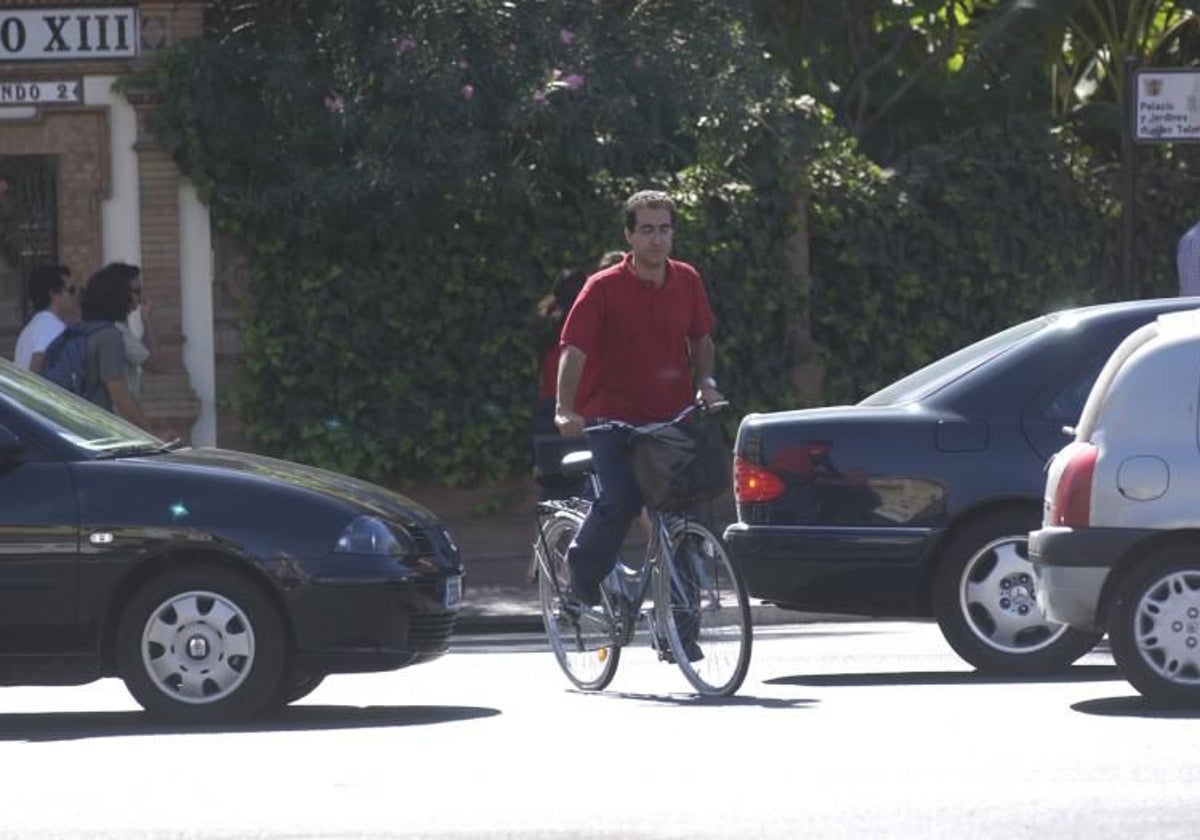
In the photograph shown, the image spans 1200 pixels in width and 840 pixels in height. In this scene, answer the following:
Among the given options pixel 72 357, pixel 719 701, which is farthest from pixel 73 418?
pixel 72 357

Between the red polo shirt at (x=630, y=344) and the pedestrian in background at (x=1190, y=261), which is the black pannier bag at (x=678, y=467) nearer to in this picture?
the red polo shirt at (x=630, y=344)

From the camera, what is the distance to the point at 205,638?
10.3 meters

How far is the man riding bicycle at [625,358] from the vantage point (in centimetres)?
1077

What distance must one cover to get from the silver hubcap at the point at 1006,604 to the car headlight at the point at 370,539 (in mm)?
2371

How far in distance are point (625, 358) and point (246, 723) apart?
1.97 metres

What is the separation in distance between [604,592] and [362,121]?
7910 mm

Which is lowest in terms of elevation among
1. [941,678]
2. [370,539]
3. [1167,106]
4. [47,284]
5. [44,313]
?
[941,678]

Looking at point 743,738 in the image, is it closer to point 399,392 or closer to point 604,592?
point 604,592

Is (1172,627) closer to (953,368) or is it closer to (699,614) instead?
(699,614)

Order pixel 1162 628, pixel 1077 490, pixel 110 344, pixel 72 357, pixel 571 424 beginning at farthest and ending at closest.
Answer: pixel 72 357 → pixel 110 344 → pixel 571 424 → pixel 1077 490 → pixel 1162 628

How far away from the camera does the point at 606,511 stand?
35.5ft

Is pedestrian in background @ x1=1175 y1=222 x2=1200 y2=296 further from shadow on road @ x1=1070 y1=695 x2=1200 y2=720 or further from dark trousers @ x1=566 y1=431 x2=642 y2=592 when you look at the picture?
→ dark trousers @ x1=566 y1=431 x2=642 y2=592

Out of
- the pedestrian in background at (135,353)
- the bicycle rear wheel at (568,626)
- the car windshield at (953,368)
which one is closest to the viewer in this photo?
the bicycle rear wheel at (568,626)

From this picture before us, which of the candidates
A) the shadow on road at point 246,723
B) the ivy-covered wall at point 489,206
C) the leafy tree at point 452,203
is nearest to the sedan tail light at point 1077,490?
the shadow on road at point 246,723
